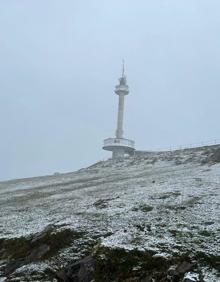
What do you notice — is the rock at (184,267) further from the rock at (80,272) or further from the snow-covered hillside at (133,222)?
the rock at (80,272)

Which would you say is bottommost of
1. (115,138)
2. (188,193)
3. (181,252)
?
(181,252)

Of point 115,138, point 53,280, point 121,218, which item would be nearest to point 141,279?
point 53,280

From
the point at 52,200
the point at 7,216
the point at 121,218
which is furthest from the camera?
the point at 52,200

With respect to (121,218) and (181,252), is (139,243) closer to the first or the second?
(181,252)

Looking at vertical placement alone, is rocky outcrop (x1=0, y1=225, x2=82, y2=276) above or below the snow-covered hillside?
below

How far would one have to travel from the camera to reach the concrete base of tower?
326 ft

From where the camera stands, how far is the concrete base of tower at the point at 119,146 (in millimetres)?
99375

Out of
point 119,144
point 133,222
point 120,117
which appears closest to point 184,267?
point 133,222

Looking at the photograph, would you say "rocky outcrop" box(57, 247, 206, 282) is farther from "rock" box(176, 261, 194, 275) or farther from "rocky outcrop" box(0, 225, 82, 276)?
"rocky outcrop" box(0, 225, 82, 276)

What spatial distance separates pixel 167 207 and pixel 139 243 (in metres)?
6.93

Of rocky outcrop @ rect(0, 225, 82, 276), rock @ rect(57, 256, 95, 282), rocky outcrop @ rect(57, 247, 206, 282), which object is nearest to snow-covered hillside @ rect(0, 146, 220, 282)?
rocky outcrop @ rect(0, 225, 82, 276)

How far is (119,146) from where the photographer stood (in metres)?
99.7

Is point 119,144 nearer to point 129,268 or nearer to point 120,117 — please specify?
point 120,117

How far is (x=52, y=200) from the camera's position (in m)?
39.5
